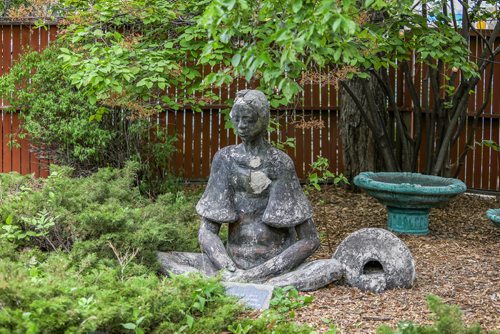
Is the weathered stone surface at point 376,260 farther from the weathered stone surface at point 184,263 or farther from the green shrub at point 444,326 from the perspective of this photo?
the green shrub at point 444,326

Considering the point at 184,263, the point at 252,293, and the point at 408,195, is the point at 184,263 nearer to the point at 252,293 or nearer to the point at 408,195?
the point at 252,293

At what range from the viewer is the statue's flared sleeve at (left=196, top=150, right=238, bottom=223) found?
5906mm

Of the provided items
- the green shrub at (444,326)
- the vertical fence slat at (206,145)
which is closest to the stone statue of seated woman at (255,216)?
the green shrub at (444,326)

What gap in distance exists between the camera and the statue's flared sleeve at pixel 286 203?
19.1 feet

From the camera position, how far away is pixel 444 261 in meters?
6.98

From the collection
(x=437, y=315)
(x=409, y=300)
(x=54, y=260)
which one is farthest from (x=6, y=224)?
(x=437, y=315)

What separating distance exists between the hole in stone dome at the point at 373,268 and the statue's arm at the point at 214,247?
1048 mm

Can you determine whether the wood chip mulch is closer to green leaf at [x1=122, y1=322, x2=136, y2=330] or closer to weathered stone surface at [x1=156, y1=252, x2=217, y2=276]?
weathered stone surface at [x1=156, y1=252, x2=217, y2=276]

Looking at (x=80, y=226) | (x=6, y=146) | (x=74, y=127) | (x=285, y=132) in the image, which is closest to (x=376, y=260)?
(x=80, y=226)

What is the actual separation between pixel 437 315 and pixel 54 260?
2.55 metres

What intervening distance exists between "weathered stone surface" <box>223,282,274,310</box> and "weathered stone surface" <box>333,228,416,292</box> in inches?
29.9

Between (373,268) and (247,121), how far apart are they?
154cm

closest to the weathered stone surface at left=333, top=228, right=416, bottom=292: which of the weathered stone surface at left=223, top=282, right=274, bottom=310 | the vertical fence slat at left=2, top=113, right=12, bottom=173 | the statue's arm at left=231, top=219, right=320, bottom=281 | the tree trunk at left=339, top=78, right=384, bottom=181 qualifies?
the statue's arm at left=231, top=219, right=320, bottom=281

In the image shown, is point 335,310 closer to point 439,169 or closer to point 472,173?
point 439,169
